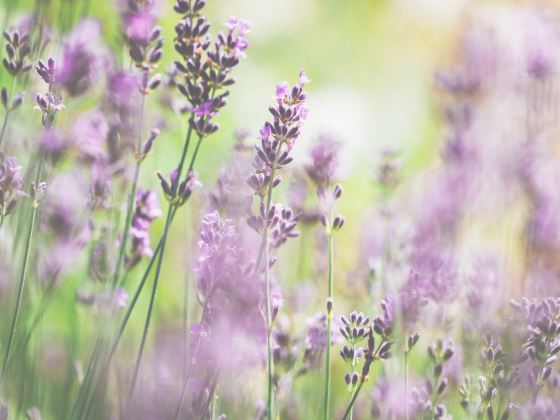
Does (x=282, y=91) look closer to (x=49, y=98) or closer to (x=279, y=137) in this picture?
(x=279, y=137)

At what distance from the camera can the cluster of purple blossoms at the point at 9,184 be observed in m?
0.98

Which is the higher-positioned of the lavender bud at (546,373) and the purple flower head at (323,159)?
the purple flower head at (323,159)

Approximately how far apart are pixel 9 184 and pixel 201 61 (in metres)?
0.27

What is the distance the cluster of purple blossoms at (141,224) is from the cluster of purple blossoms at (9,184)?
0.19m

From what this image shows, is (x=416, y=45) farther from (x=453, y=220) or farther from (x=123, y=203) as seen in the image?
(x=123, y=203)

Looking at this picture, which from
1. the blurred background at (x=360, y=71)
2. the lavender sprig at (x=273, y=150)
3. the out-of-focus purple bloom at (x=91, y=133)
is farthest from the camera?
the blurred background at (x=360, y=71)

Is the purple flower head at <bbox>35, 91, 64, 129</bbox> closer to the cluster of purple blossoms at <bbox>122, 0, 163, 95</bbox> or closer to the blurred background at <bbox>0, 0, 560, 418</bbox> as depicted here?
the cluster of purple blossoms at <bbox>122, 0, 163, 95</bbox>

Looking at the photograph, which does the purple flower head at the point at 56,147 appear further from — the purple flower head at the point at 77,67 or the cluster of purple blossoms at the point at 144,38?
the cluster of purple blossoms at the point at 144,38

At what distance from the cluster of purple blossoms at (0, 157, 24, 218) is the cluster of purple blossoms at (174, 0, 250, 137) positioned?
210 millimetres

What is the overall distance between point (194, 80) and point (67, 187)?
68 cm

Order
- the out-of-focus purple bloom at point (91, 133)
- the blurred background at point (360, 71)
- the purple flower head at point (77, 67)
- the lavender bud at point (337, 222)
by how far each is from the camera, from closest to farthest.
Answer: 1. the lavender bud at point (337, 222)
2. the purple flower head at point (77, 67)
3. the out-of-focus purple bloom at point (91, 133)
4. the blurred background at point (360, 71)

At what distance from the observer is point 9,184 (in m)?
0.98

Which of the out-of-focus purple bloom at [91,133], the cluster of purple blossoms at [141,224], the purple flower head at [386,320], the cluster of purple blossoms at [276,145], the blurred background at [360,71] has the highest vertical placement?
the blurred background at [360,71]

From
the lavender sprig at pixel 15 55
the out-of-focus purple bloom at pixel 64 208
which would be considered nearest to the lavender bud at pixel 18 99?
the lavender sprig at pixel 15 55
